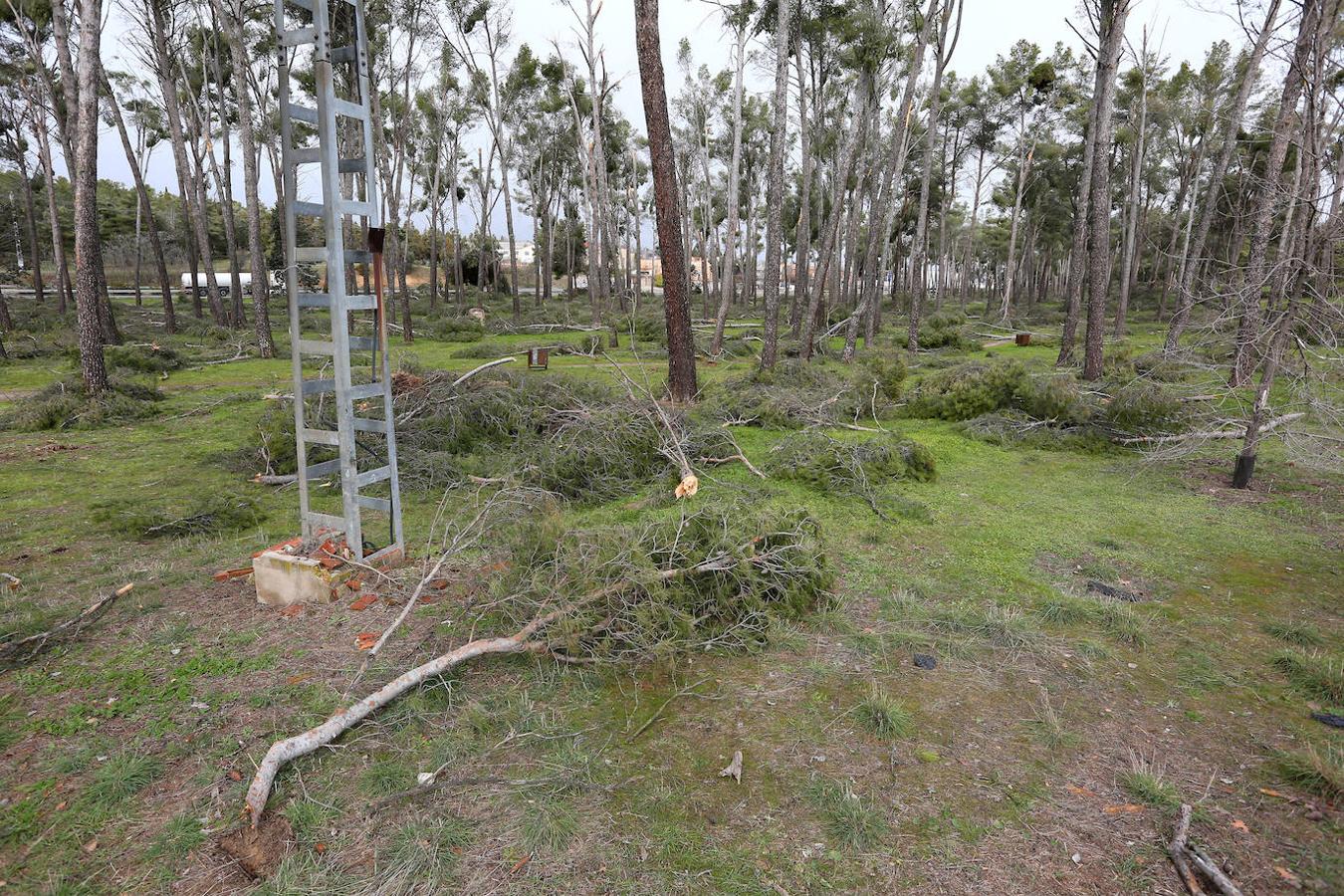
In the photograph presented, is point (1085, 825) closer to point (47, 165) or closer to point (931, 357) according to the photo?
point (931, 357)

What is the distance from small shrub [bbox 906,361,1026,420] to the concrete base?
8.94 meters

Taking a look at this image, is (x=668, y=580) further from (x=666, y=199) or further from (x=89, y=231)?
(x=89, y=231)

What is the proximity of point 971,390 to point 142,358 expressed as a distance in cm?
1597

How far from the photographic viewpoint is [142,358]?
561 inches

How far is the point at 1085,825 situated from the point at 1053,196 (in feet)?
133

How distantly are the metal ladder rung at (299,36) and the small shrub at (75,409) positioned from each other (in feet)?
27.1

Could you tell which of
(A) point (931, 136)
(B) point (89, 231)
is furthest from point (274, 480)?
(A) point (931, 136)

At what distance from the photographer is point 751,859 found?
2469 mm

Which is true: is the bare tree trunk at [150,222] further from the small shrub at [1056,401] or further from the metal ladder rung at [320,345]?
the small shrub at [1056,401]

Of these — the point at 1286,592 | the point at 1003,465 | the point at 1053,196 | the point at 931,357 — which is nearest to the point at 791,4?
the point at 931,357

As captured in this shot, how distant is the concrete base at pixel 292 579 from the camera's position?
4273mm

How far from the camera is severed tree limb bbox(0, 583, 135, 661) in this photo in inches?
146

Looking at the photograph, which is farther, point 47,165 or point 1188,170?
point 1188,170

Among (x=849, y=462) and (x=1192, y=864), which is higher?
(x=849, y=462)
